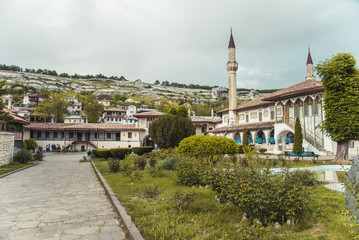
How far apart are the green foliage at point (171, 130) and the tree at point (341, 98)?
1246cm

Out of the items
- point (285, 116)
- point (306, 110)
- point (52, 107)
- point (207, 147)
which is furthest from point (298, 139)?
point (52, 107)

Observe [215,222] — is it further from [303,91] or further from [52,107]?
[52,107]

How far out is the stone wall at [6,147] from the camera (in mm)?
15387

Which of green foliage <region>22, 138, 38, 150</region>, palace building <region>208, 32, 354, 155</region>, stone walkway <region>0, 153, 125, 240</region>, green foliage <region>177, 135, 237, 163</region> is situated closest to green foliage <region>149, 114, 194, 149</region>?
palace building <region>208, 32, 354, 155</region>

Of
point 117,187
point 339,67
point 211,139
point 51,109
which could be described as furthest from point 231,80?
point 51,109

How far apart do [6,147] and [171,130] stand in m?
13.4

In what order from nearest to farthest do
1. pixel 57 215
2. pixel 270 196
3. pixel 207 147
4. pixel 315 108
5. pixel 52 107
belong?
pixel 270 196
pixel 57 215
pixel 207 147
pixel 315 108
pixel 52 107

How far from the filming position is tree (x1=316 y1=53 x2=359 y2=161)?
1418 cm

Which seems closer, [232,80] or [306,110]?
[306,110]

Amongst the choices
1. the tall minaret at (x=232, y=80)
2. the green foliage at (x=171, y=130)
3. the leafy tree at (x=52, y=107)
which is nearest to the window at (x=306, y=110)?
the green foliage at (x=171, y=130)

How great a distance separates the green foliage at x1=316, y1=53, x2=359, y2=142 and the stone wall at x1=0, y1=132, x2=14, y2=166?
21.6m

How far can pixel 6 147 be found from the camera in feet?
52.6

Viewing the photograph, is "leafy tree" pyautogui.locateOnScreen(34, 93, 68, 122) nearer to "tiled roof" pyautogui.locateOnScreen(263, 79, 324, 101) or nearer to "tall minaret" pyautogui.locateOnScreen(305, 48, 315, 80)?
"tiled roof" pyautogui.locateOnScreen(263, 79, 324, 101)

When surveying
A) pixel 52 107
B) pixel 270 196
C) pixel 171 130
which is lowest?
pixel 270 196
